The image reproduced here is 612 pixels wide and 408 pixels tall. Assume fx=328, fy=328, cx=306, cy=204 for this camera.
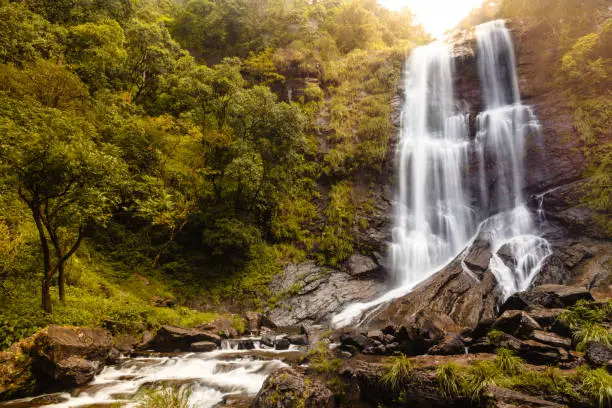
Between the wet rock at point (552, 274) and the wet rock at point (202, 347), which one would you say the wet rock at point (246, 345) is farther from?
the wet rock at point (552, 274)

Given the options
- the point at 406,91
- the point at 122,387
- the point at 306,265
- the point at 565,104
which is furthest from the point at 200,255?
the point at 565,104

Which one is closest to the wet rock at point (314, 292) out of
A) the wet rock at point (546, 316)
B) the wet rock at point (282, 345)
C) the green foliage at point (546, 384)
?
the wet rock at point (282, 345)

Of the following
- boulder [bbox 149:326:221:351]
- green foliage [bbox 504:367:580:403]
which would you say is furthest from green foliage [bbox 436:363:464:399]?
boulder [bbox 149:326:221:351]

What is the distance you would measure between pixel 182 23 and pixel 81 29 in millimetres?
14842

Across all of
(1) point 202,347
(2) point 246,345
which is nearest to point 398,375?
(2) point 246,345

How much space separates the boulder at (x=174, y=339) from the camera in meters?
10.7

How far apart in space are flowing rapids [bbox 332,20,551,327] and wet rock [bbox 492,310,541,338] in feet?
20.9

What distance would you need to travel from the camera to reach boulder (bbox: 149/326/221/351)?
10.7 m

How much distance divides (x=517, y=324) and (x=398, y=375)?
152 inches

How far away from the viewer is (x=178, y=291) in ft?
51.5

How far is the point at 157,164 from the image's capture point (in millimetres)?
15688

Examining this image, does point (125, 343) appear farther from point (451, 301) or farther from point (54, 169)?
point (451, 301)

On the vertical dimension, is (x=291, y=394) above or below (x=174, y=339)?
above

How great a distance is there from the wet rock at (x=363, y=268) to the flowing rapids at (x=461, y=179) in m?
1.03
